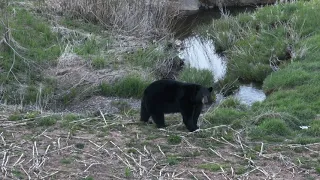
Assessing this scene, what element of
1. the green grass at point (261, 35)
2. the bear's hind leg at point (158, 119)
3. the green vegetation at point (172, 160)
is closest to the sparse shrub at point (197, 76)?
the green grass at point (261, 35)

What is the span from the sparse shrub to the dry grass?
8.66ft

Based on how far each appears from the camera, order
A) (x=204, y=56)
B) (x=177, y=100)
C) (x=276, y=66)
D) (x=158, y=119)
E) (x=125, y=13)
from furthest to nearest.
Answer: (x=204, y=56) → (x=125, y=13) → (x=276, y=66) → (x=158, y=119) → (x=177, y=100)

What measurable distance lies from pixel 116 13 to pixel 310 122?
740 cm

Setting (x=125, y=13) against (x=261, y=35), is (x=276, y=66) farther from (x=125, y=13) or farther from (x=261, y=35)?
(x=125, y=13)

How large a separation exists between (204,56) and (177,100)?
7662 mm

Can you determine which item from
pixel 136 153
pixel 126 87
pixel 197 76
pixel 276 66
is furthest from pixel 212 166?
pixel 276 66

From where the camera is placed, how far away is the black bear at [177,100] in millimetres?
9109

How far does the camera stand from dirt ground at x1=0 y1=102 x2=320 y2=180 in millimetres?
7551

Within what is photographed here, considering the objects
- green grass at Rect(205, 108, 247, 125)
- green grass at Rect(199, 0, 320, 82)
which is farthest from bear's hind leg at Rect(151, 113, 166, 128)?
green grass at Rect(199, 0, 320, 82)

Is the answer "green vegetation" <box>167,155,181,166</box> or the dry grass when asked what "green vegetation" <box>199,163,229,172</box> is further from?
the dry grass

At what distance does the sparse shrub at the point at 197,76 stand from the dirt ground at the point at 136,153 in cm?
403

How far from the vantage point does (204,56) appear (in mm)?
16719

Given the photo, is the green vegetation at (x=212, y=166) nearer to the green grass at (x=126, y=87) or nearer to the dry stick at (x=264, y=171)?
the dry stick at (x=264, y=171)

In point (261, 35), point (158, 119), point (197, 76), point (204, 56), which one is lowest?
point (204, 56)
